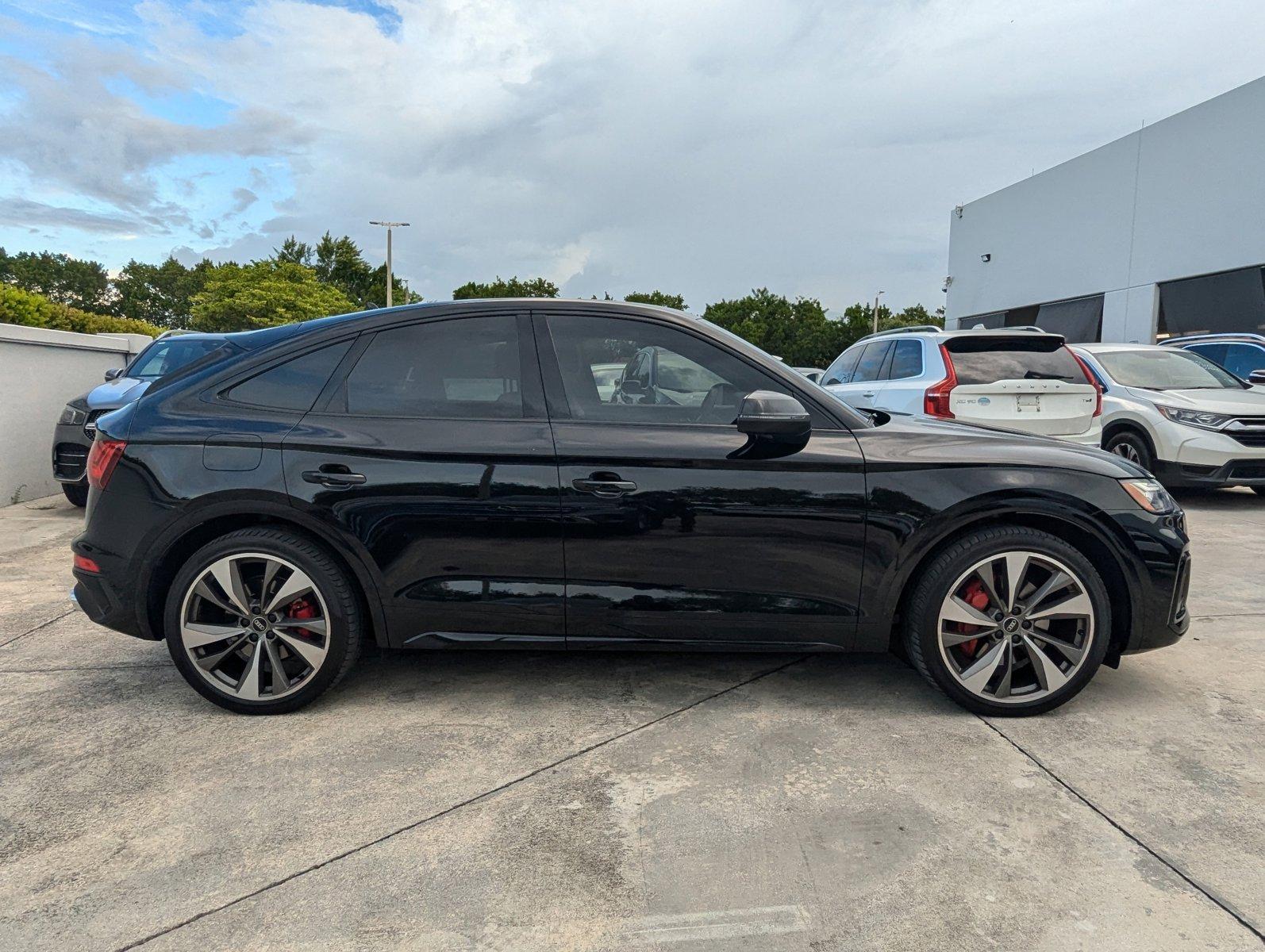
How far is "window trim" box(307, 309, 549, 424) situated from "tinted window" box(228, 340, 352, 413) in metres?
0.04

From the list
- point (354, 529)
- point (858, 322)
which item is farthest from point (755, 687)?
point (858, 322)

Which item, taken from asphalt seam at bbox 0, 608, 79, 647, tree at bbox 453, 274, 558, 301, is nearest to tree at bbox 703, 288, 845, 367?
tree at bbox 453, 274, 558, 301

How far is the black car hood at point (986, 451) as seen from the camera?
3.14 meters

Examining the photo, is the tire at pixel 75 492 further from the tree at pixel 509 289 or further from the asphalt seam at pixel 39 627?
the tree at pixel 509 289

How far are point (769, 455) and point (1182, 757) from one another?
70.4 inches

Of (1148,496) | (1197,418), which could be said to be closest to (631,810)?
(1148,496)

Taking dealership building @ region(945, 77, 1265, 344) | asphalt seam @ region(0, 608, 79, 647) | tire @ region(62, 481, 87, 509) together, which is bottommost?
asphalt seam @ region(0, 608, 79, 647)

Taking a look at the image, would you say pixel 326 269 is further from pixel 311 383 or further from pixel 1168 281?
pixel 311 383

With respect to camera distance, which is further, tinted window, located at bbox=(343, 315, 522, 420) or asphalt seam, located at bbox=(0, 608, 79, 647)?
asphalt seam, located at bbox=(0, 608, 79, 647)

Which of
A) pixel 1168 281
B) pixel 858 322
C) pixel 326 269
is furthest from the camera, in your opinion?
pixel 326 269

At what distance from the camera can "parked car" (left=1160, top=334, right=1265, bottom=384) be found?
1001 cm

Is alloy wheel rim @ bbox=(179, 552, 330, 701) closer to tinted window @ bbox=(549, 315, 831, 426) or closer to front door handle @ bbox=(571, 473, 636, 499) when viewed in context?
front door handle @ bbox=(571, 473, 636, 499)

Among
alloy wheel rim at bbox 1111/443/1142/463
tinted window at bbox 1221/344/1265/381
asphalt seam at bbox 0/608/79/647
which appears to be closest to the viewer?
asphalt seam at bbox 0/608/79/647

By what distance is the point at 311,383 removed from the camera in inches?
128
